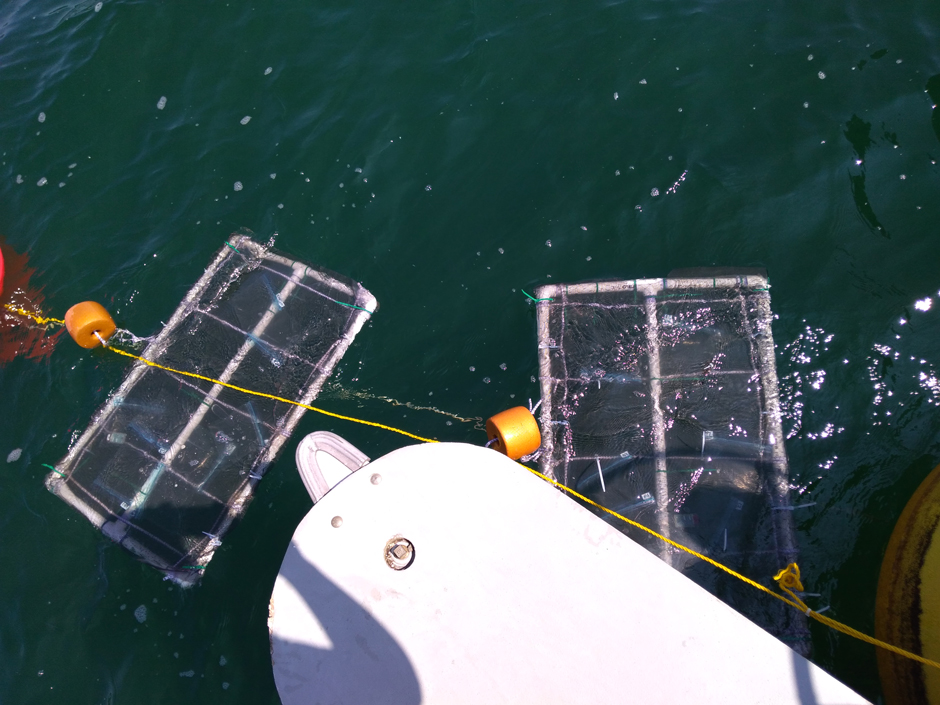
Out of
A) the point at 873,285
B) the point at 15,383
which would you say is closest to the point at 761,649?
the point at 873,285

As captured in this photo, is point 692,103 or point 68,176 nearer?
point 692,103

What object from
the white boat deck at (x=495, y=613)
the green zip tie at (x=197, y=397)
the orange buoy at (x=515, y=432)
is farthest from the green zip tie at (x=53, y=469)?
the orange buoy at (x=515, y=432)

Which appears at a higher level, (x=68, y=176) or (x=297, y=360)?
(x=68, y=176)

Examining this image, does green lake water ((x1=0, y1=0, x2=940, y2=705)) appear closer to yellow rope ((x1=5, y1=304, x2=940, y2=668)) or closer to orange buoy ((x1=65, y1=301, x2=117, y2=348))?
yellow rope ((x1=5, y1=304, x2=940, y2=668))

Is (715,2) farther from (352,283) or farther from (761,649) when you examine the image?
(761,649)

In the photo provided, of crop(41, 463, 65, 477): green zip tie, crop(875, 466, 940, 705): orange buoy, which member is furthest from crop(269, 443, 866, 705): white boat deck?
crop(41, 463, 65, 477): green zip tie

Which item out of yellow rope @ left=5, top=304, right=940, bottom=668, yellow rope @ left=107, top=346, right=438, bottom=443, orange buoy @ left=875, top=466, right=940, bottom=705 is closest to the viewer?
yellow rope @ left=5, top=304, right=940, bottom=668

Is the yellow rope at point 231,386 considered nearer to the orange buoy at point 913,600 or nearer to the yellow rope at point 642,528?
the yellow rope at point 642,528
